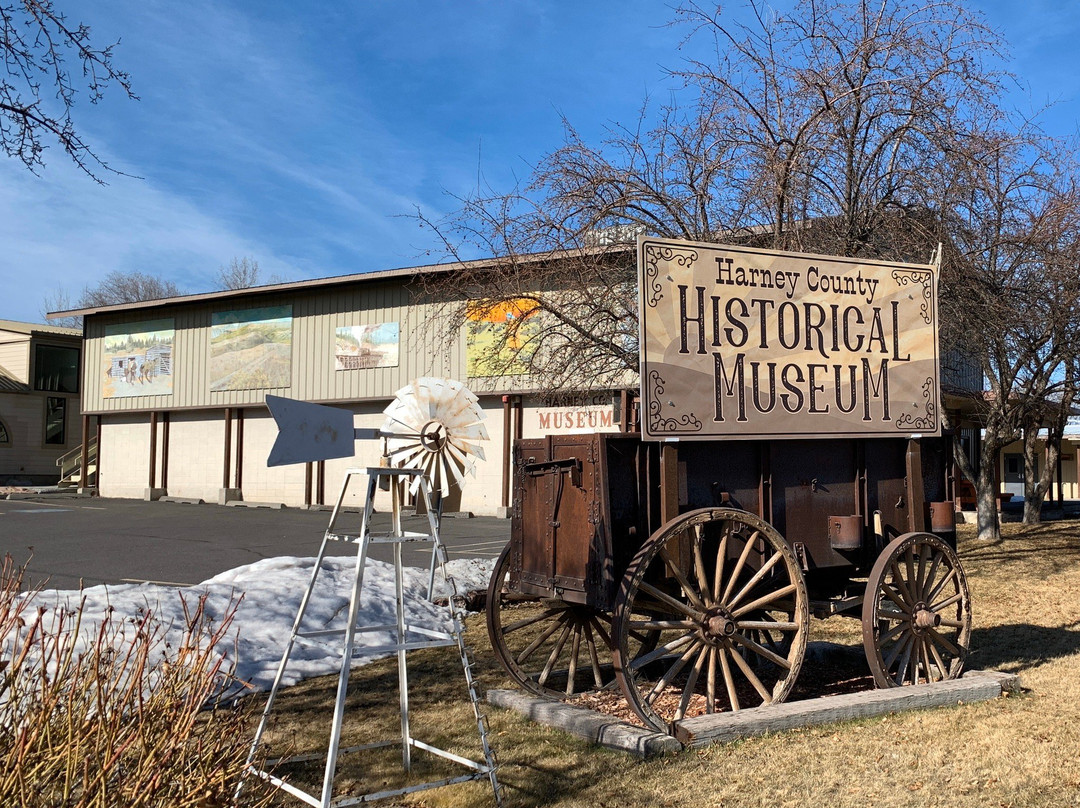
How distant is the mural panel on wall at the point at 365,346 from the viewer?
25.9 m

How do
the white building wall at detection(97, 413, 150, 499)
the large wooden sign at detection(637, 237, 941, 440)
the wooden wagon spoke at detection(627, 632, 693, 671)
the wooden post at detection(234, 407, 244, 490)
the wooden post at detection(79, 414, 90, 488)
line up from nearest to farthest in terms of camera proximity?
the wooden wagon spoke at detection(627, 632, 693, 671), the large wooden sign at detection(637, 237, 941, 440), the wooden post at detection(234, 407, 244, 490), the white building wall at detection(97, 413, 150, 499), the wooden post at detection(79, 414, 90, 488)

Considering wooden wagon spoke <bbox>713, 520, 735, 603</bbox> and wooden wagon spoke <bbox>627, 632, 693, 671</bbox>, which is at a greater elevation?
wooden wagon spoke <bbox>713, 520, 735, 603</bbox>

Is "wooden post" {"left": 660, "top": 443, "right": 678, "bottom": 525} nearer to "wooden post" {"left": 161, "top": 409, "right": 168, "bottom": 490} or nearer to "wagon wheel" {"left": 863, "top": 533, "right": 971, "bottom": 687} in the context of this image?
"wagon wheel" {"left": 863, "top": 533, "right": 971, "bottom": 687}

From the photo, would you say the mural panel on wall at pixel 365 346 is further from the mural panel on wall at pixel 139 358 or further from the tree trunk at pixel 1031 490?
the tree trunk at pixel 1031 490

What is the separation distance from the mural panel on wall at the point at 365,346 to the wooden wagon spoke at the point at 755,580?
20.5m

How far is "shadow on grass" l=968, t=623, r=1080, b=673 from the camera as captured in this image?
7.92 m

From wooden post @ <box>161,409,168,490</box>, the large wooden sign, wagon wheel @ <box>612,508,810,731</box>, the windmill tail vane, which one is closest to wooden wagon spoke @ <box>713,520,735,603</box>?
wagon wheel @ <box>612,508,810,731</box>

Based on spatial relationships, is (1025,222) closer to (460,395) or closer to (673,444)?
(460,395)

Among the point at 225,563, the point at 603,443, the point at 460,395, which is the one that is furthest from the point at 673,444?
the point at 225,563

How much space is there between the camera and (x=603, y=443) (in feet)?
19.1

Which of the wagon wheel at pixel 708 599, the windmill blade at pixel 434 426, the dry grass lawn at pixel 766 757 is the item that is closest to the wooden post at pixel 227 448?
the windmill blade at pixel 434 426

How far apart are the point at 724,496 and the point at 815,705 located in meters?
1.36

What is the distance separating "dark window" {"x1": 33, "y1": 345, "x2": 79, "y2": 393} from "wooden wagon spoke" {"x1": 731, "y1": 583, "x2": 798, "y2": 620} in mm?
38765

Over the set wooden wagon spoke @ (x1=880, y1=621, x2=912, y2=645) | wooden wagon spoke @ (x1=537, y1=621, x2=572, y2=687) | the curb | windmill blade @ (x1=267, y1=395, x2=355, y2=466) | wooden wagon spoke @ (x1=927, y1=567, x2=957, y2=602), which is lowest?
the curb
